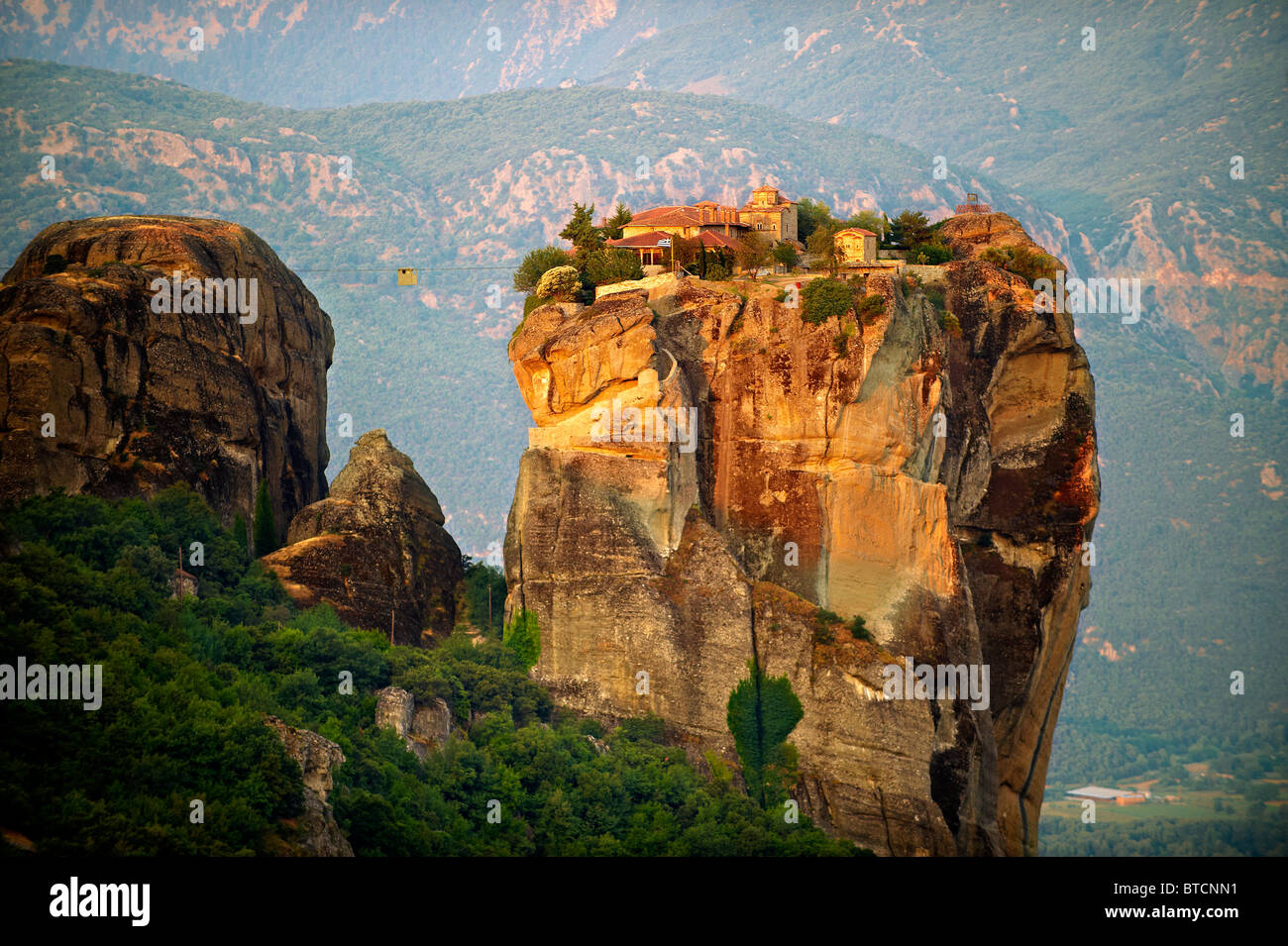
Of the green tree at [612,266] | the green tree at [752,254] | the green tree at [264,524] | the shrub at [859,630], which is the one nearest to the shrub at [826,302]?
the green tree at [752,254]

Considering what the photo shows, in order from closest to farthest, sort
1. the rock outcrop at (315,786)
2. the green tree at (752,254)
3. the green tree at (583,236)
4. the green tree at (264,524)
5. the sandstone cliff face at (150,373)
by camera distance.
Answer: the rock outcrop at (315,786)
the sandstone cliff face at (150,373)
the green tree at (264,524)
the green tree at (752,254)
the green tree at (583,236)

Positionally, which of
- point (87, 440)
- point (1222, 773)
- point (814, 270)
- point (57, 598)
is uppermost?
point (814, 270)

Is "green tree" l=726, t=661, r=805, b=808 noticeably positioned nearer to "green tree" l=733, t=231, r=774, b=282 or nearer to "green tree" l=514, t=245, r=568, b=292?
"green tree" l=733, t=231, r=774, b=282

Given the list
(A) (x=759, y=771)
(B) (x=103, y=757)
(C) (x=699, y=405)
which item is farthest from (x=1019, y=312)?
(B) (x=103, y=757)

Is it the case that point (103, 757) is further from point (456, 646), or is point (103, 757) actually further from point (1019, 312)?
point (1019, 312)

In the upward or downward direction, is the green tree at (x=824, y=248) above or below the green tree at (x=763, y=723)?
above

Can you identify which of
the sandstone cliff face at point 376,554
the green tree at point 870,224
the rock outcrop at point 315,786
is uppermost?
the green tree at point 870,224

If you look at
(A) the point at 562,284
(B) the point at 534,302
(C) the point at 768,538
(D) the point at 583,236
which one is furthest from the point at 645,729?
(D) the point at 583,236

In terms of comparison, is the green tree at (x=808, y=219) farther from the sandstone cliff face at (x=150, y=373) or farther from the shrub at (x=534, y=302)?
the sandstone cliff face at (x=150, y=373)
